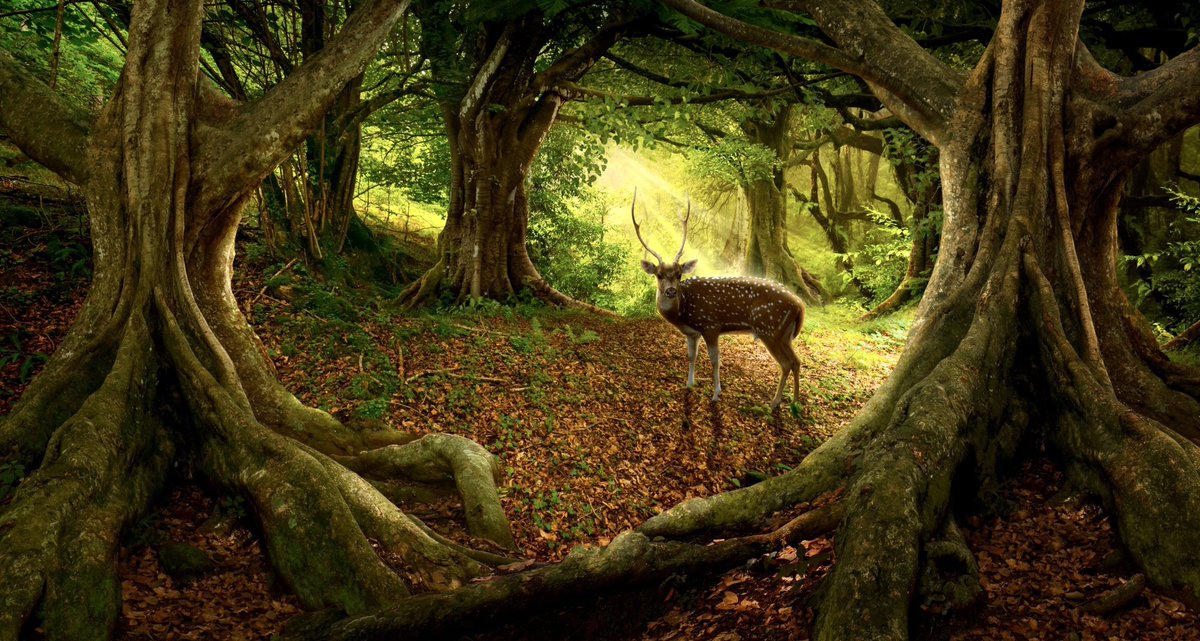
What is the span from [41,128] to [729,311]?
23.9 feet

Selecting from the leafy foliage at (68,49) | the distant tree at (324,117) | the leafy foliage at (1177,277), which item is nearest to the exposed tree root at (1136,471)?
the leafy foliage at (1177,277)

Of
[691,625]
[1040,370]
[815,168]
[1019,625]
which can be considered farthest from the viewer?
[815,168]

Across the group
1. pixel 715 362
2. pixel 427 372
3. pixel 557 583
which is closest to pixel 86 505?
pixel 557 583

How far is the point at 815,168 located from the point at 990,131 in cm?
1944

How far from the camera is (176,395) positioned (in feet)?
15.1

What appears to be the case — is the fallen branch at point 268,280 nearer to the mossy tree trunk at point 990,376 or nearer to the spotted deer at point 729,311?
the spotted deer at point 729,311

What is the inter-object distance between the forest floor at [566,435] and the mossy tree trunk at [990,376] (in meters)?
0.22

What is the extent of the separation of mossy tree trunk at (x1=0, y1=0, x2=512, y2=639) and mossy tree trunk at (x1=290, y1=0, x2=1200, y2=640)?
38.7 inches

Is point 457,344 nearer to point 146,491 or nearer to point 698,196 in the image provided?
point 146,491

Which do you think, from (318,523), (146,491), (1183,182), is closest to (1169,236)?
(1183,182)

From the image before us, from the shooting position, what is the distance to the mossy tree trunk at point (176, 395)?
3371 mm

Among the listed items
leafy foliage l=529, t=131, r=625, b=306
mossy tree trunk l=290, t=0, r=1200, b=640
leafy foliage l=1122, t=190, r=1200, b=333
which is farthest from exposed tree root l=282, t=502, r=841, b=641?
leafy foliage l=529, t=131, r=625, b=306

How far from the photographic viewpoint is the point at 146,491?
160 inches

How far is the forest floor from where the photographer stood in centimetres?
308
